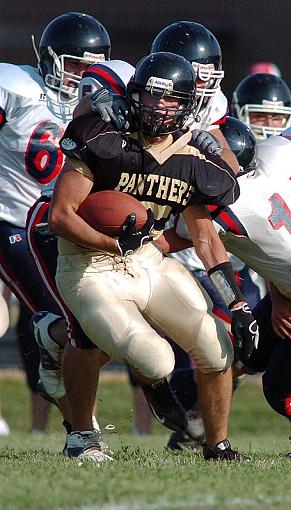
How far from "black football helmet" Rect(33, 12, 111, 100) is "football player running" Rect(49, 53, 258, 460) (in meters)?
1.50

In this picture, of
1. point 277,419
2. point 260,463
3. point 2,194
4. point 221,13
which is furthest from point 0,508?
point 221,13

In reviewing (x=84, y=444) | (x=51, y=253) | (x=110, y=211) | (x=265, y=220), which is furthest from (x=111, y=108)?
(x=84, y=444)

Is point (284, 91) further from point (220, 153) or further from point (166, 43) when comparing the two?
point (220, 153)

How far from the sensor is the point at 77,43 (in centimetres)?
605

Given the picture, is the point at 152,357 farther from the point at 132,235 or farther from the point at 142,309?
the point at 132,235

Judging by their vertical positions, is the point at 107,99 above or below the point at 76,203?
above

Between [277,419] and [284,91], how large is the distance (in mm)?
2447

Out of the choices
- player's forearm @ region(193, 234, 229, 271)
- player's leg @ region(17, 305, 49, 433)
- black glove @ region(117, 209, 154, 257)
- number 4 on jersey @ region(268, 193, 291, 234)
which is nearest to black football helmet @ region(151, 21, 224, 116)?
number 4 on jersey @ region(268, 193, 291, 234)

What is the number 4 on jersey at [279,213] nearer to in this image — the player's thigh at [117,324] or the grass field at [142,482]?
the player's thigh at [117,324]

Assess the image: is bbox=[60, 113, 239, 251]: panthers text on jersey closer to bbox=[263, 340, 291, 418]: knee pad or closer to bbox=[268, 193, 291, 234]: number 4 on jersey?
bbox=[268, 193, 291, 234]: number 4 on jersey

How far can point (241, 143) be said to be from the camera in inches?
208

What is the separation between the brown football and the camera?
14.6 feet

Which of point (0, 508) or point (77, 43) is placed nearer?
point (0, 508)

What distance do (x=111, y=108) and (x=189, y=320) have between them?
837mm
